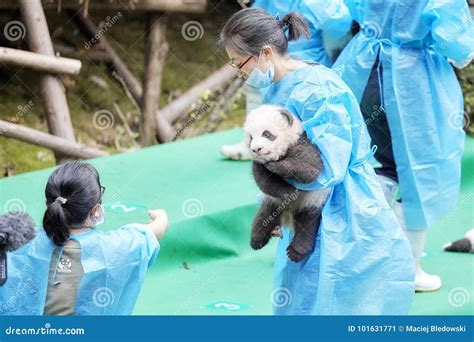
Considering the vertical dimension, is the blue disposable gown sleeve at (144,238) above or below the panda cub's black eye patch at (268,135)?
below

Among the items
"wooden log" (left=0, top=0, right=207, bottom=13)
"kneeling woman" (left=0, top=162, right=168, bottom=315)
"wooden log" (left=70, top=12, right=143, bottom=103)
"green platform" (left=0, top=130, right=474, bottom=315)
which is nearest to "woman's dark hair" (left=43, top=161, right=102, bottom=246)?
"kneeling woman" (left=0, top=162, right=168, bottom=315)

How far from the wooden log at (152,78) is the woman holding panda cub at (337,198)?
3656 mm

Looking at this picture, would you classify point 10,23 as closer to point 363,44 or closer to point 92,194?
point 363,44

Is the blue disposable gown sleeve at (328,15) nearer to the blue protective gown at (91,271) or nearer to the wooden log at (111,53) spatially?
the blue protective gown at (91,271)

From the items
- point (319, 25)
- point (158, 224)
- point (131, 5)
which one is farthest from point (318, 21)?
point (131, 5)

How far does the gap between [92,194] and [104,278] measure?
276mm

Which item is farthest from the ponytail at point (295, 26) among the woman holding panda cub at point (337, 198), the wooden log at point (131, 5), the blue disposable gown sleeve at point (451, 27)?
the wooden log at point (131, 5)

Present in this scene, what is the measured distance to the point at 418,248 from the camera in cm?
471

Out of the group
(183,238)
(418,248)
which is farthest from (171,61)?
(418,248)

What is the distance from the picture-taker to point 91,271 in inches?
132

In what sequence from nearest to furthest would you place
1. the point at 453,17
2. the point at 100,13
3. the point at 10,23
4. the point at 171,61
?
the point at 453,17
the point at 10,23
the point at 100,13
the point at 171,61

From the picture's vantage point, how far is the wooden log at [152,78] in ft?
24.5

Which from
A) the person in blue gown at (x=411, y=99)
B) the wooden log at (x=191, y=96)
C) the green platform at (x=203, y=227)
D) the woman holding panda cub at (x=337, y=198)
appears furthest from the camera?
the wooden log at (x=191, y=96)

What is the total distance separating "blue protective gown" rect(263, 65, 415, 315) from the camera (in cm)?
364
